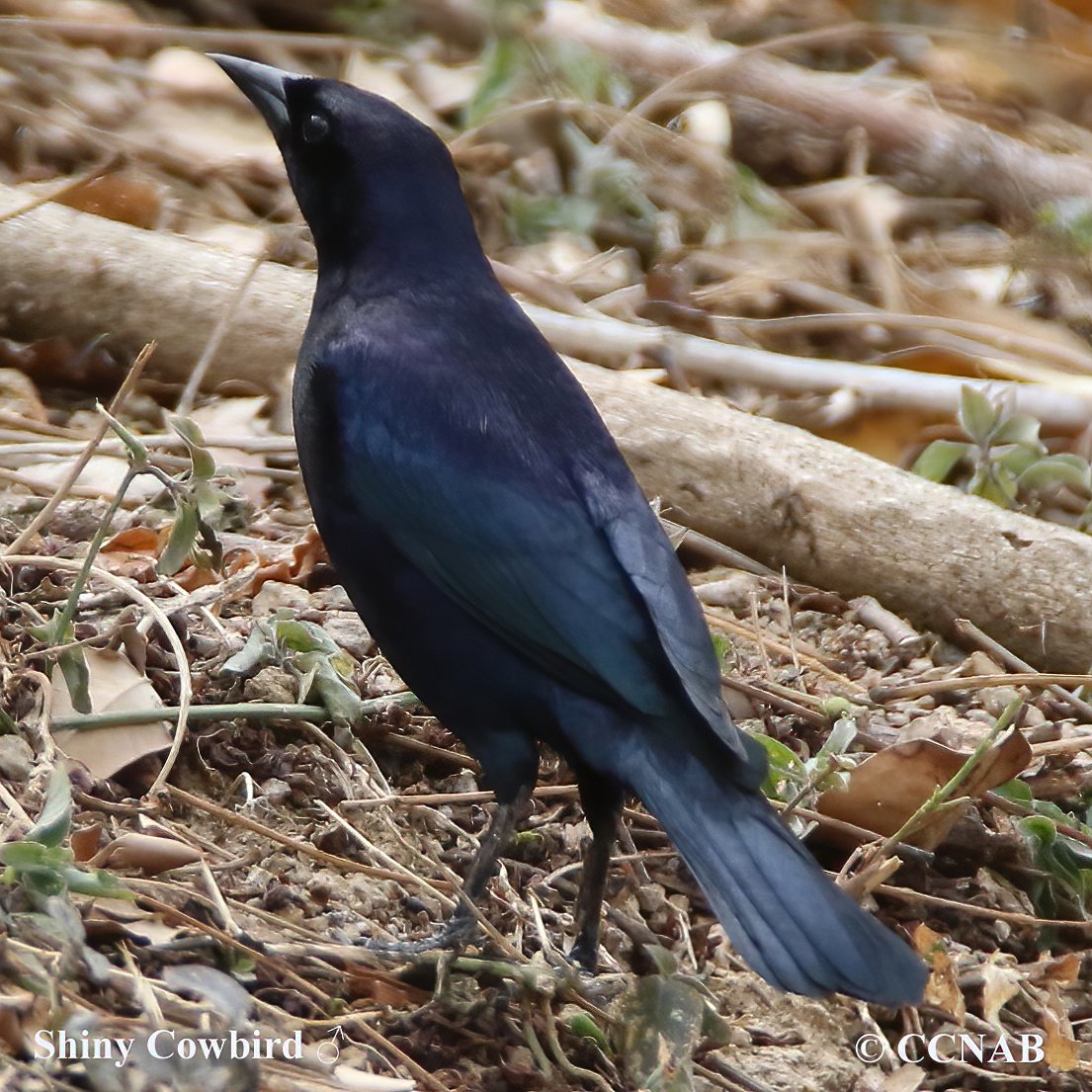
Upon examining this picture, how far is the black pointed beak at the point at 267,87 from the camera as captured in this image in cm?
316

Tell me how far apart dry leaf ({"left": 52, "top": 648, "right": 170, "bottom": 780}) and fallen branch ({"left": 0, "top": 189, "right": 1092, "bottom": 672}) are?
140 cm

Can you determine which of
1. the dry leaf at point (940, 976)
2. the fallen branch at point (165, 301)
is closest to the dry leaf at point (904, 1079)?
the dry leaf at point (940, 976)

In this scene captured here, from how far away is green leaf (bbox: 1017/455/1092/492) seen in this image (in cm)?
414

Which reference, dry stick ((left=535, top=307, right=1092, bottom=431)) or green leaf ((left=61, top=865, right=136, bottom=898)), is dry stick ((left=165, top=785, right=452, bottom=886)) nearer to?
green leaf ((left=61, top=865, right=136, bottom=898))

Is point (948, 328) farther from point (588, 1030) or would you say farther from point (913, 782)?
point (588, 1030)

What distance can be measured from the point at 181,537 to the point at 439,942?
80 centimetres

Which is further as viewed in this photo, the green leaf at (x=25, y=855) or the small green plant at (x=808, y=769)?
the small green plant at (x=808, y=769)

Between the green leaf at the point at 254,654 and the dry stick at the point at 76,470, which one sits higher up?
the dry stick at the point at 76,470

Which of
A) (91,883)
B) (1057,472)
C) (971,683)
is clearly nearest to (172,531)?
(91,883)

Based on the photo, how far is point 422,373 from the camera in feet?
9.34

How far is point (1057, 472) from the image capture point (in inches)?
164

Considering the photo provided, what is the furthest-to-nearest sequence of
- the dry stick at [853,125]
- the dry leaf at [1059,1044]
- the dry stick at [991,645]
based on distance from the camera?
the dry stick at [853,125], the dry stick at [991,645], the dry leaf at [1059,1044]

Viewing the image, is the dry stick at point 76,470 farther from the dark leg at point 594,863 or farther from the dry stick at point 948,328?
the dry stick at point 948,328

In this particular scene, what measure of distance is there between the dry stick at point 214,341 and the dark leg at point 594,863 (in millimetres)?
1651
